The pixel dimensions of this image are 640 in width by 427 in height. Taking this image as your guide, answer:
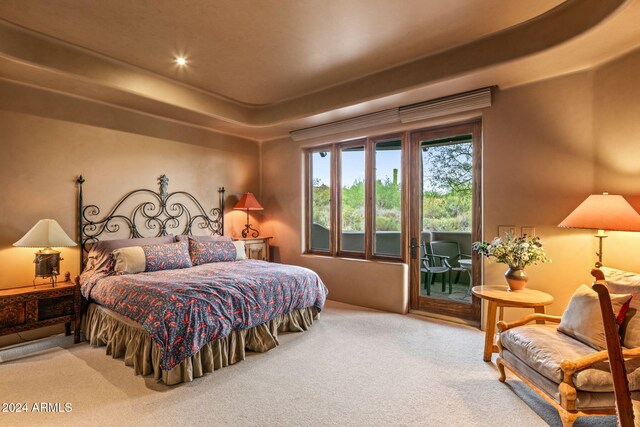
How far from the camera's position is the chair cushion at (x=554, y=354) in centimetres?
177

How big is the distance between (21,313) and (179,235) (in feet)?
6.04

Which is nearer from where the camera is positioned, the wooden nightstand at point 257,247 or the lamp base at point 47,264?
the lamp base at point 47,264

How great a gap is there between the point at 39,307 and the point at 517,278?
14.7 feet

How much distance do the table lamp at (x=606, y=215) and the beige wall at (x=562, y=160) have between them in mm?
467

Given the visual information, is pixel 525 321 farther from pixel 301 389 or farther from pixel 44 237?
pixel 44 237

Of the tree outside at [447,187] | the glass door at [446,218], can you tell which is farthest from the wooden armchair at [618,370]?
the tree outside at [447,187]

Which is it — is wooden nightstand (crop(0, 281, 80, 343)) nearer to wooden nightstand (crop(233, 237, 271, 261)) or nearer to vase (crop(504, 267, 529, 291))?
wooden nightstand (crop(233, 237, 271, 261))

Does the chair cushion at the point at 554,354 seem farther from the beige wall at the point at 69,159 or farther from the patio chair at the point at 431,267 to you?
the beige wall at the point at 69,159

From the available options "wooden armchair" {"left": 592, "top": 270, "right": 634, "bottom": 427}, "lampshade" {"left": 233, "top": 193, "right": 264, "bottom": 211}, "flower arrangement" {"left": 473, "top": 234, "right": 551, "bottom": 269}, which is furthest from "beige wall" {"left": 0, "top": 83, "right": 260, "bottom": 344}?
"wooden armchair" {"left": 592, "top": 270, "right": 634, "bottom": 427}

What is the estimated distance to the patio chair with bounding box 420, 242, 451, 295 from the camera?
412 centimetres

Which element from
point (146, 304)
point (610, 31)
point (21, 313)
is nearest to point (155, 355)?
point (146, 304)

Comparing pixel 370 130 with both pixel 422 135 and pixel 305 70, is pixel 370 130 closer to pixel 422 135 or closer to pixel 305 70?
pixel 422 135

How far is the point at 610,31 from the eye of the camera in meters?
2.47

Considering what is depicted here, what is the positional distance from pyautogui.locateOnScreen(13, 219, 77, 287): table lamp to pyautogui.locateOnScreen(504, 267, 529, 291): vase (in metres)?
4.24
